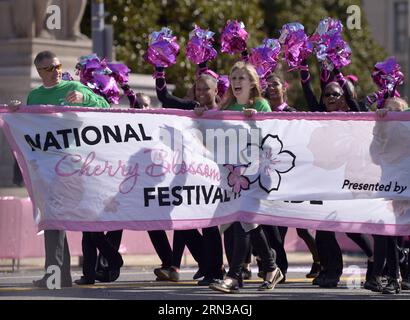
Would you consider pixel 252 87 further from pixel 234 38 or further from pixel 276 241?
pixel 234 38

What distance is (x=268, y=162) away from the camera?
42.0ft

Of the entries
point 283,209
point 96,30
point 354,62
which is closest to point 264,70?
point 283,209

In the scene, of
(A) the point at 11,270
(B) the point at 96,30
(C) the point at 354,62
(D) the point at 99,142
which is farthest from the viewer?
(C) the point at 354,62

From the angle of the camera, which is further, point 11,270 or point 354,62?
point 354,62

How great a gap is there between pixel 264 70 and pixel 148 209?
7.42 ft

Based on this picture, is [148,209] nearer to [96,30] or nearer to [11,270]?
[11,270]

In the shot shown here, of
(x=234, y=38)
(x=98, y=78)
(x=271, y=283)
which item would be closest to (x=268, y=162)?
(x=271, y=283)

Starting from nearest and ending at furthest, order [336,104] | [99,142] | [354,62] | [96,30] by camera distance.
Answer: [99,142], [336,104], [96,30], [354,62]

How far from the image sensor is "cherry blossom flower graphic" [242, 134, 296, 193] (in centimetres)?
1276

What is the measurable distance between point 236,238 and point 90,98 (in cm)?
164

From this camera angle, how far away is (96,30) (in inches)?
811

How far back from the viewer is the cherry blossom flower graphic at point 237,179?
12750 mm

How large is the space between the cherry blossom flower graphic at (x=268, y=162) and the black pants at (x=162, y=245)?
163 centimetres

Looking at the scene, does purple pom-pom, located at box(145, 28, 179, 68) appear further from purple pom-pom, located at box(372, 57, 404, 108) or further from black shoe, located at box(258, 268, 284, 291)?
black shoe, located at box(258, 268, 284, 291)
